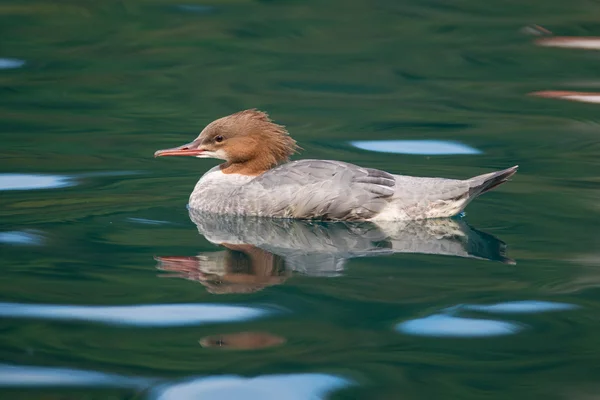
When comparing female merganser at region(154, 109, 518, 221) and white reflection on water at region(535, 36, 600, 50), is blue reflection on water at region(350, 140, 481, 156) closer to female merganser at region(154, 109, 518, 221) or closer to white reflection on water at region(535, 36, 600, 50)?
female merganser at region(154, 109, 518, 221)

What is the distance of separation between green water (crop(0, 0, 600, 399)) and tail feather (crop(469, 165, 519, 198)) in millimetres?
266

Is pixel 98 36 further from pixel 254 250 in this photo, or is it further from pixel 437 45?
pixel 254 250

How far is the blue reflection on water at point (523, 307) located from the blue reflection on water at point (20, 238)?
288 centimetres

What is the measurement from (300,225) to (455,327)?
2.41 meters

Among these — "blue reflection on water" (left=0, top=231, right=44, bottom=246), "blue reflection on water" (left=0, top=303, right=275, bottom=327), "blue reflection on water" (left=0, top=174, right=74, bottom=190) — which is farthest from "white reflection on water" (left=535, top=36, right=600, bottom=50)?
"blue reflection on water" (left=0, top=303, right=275, bottom=327)

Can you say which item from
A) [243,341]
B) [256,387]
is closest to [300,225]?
[243,341]

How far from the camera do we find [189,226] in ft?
25.7

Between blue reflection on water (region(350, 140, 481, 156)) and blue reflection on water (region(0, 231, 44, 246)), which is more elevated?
blue reflection on water (region(350, 140, 481, 156))

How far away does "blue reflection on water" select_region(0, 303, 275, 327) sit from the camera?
578 centimetres

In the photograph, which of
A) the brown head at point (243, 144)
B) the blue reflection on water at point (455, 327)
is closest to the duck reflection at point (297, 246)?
the brown head at point (243, 144)

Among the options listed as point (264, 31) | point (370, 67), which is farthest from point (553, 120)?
point (264, 31)

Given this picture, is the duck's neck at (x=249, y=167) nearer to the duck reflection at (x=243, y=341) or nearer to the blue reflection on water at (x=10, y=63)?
the duck reflection at (x=243, y=341)

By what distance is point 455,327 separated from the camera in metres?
5.70

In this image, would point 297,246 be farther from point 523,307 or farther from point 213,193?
point 523,307
